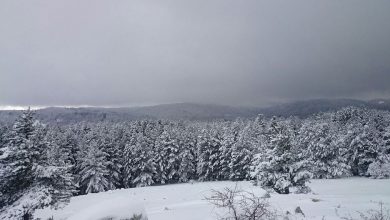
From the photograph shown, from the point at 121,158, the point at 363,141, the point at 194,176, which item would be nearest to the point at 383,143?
the point at 363,141

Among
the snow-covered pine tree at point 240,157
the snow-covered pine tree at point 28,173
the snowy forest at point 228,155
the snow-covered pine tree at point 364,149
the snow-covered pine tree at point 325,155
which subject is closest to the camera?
the snow-covered pine tree at point 28,173

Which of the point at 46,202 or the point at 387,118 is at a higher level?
the point at 387,118

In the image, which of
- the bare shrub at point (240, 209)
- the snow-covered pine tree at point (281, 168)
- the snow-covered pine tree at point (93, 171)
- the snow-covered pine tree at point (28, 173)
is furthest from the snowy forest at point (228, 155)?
the bare shrub at point (240, 209)

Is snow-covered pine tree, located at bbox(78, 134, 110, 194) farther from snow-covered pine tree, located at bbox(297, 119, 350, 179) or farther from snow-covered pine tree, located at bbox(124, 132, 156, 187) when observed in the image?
snow-covered pine tree, located at bbox(297, 119, 350, 179)

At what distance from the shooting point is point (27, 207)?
22422mm

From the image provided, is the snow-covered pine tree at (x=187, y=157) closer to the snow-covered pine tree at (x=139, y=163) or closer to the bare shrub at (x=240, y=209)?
the snow-covered pine tree at (x=139, y=163)

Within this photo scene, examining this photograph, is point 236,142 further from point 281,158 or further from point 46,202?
point 46,202

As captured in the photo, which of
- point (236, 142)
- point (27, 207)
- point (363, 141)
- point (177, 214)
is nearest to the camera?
point (177, 214)

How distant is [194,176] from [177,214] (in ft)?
195

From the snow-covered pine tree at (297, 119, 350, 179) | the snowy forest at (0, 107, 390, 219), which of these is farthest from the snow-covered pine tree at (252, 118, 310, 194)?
the snow-covered pine tree at (297, 119, 350, 179)

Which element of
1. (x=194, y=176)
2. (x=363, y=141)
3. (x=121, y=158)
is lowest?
(x=194, y=176)

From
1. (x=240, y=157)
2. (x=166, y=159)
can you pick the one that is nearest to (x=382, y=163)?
(x=240, y=157)

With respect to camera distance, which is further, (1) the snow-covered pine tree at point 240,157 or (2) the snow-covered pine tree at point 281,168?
(1) the snow-covered pine tree at point 240,157

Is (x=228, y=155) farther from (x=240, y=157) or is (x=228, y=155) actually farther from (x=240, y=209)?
(x=240, y=209)
